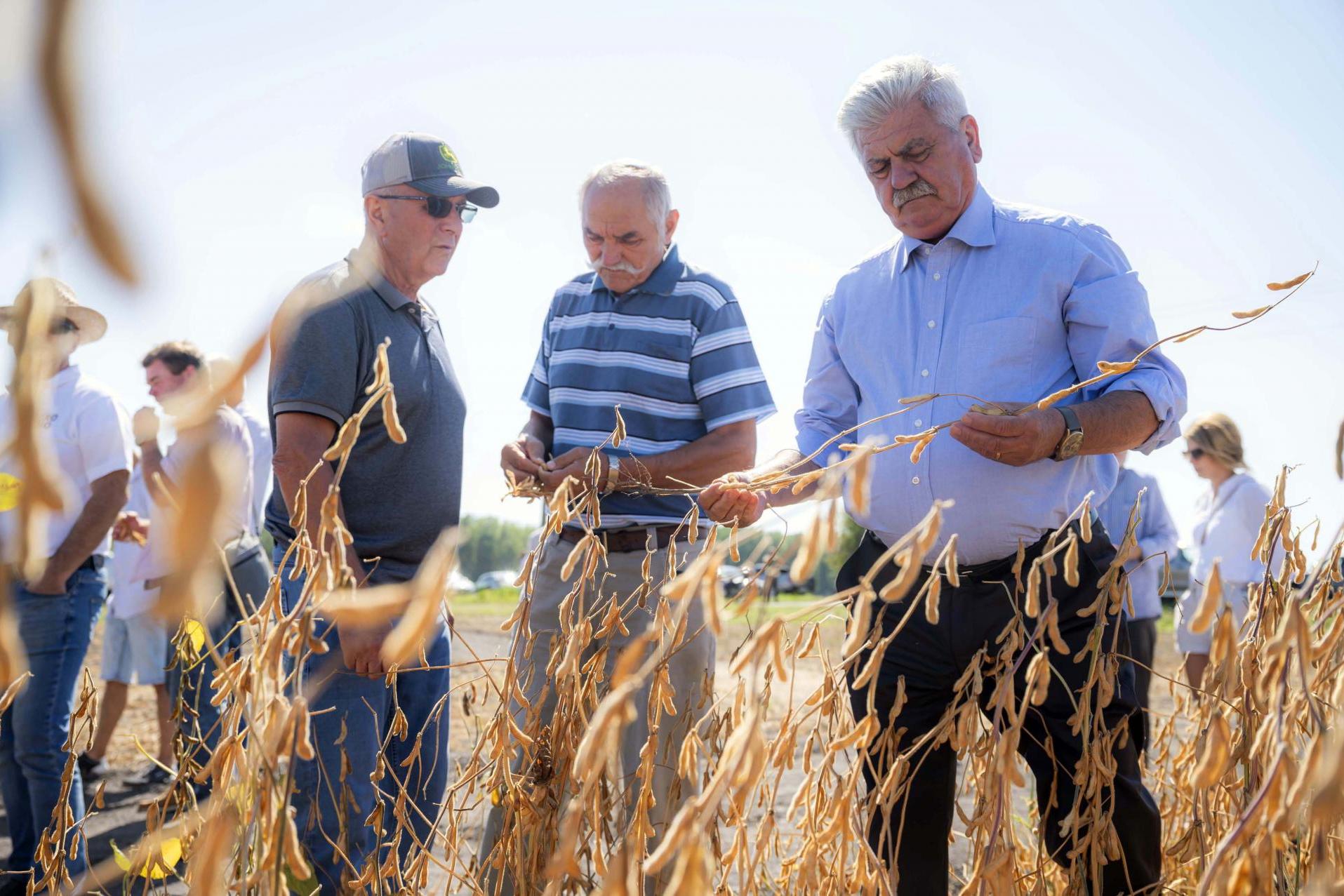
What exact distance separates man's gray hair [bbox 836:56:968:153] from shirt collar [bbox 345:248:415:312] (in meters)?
1.10

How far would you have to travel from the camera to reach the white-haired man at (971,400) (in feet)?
6.08

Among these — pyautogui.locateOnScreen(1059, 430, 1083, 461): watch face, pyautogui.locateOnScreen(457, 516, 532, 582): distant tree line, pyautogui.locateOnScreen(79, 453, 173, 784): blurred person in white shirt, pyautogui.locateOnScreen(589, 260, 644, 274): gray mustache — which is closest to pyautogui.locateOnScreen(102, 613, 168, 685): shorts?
pyautogui.locateOnScreen(79, 453, 173, 784): blurred person in white shirt

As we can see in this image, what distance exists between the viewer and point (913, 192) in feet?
7.14

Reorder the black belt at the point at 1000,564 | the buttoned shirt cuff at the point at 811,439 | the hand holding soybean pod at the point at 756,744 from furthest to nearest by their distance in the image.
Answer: the buttoned shirt cuff at the point at 811,439 < the black belt at the point at 1000,564 < the hand holding soybean pod at the point at 756,744

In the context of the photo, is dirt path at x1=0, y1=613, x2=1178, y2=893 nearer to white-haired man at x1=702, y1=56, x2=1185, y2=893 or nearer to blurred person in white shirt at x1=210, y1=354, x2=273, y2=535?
white-haired man at x1=702, y1=56, x2=1185, y2=893

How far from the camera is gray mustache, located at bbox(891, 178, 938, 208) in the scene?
2160mm

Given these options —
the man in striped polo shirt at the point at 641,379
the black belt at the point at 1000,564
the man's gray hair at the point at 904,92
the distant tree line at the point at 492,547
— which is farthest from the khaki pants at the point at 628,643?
the distant tree line at the point at 492,547

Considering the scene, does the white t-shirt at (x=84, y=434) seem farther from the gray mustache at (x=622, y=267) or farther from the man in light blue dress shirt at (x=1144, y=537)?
the man in light blue dress shirt at (x=1144, y=537)

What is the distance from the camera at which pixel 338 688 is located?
Answer: 2.23 meters

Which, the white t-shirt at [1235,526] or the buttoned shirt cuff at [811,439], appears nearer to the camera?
the buttoned shirt cuff at [811,439]

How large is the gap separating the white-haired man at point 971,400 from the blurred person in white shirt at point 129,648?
3.91m

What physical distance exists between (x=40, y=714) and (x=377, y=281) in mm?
1724

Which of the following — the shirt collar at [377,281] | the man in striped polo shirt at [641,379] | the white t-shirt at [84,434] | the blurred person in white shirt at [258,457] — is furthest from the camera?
the blurred person in white shirt at [258,457]

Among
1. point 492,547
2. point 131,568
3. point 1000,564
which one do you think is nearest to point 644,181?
point 1000,564
